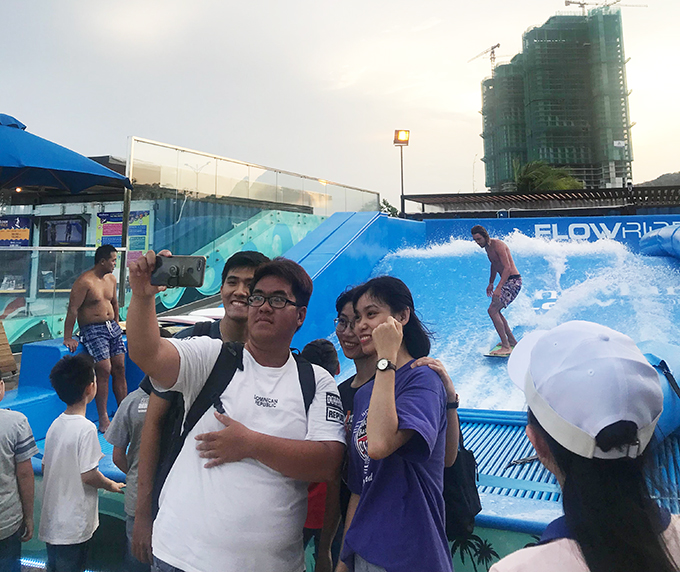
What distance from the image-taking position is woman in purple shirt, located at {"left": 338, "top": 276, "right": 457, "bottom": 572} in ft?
4.10

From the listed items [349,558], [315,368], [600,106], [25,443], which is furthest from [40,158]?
[600,106]

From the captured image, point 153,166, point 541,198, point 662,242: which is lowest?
point 662,242

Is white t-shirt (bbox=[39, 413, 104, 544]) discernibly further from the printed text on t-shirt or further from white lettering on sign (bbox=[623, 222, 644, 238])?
white lettering on sign (bbox=[623, 222, 644, 238])

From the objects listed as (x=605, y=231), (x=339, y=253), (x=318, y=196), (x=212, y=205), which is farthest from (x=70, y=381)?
(x=318, y=196)

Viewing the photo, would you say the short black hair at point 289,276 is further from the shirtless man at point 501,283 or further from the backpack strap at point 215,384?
the shirtless man at point 501,283

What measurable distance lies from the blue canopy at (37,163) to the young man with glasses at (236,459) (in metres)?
3.49

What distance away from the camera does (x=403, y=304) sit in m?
1.71

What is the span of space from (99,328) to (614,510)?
4127mm

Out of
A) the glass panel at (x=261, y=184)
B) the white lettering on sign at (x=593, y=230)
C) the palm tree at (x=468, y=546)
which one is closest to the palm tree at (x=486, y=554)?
the palm tree at (x=468, y=546)

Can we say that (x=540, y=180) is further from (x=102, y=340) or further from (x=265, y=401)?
(x=265, y=401)

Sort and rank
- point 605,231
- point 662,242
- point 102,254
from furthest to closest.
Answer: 1. point 605,231
2. point 662,242
3. point 102,254

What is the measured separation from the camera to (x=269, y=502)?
1338mm

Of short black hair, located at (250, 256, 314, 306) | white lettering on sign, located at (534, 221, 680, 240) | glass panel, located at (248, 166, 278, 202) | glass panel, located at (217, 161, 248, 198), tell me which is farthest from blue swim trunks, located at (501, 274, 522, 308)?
glass panel, located at (248, 166, 278, 202)

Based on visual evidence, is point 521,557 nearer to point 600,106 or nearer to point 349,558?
point 349,558
